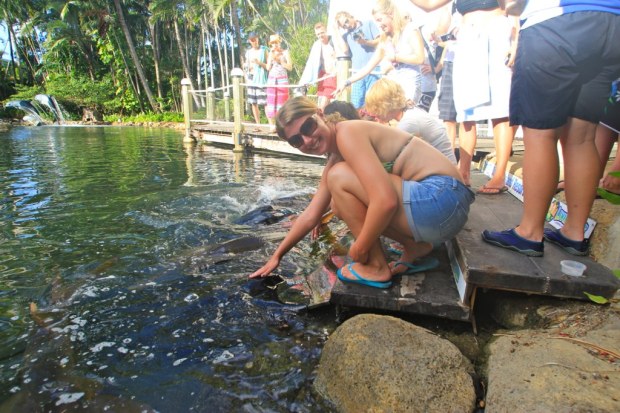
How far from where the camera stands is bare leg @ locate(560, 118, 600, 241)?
74.3 inches

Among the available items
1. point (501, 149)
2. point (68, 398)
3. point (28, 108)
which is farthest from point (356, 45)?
point (28, 108)

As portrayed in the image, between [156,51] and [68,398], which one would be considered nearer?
[68,398]

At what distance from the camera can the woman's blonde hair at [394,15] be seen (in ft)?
16.4

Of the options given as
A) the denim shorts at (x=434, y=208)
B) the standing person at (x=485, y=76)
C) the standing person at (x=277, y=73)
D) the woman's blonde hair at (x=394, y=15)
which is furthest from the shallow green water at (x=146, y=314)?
the standing person at (x=277, y=73)

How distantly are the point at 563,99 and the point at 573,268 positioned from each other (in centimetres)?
78

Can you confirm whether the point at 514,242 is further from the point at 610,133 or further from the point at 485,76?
the point at 485,76

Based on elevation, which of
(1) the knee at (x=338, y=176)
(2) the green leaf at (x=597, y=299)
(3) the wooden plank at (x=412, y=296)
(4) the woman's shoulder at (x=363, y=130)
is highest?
(4) the woman's shoulder at (x=363, y=130)

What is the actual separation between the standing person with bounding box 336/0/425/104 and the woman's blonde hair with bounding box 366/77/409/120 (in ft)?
4.84

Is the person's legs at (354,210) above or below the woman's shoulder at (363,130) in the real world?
below

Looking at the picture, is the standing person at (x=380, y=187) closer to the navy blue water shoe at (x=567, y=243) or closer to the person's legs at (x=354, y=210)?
the person's legs at (x=354, y=210)

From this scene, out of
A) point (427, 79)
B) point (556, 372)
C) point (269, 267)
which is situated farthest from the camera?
point (427, 79)

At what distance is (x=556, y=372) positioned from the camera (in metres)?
1.31

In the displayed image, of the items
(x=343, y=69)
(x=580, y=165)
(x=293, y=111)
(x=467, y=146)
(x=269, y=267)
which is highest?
(x=343, y=69)

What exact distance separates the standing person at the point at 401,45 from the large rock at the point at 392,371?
3588mm
